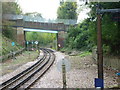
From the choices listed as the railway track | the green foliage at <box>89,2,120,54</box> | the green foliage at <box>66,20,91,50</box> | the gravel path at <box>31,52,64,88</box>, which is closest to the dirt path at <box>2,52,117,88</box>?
the gravel path at <box>31,52,64,88</box>

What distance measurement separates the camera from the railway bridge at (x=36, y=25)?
40031 mm

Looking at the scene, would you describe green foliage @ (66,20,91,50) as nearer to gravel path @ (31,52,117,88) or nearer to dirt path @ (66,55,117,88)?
dirt path @ (66,55,117,88)

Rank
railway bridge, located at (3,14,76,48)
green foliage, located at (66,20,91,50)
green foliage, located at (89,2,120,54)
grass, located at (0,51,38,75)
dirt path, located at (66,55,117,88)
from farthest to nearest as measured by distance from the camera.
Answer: railway bridge, located at (3,14,76,48), green foliage, located at (66,20,91,50), grass, located at (0,51,38,75), green foliage, located at (89,2,120,54), dirt path, located at (66,55,117,88)

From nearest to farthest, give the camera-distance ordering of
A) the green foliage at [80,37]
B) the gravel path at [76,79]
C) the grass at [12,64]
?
the gravel path at [76,79] → the grass at [12,64] → the green foliage at [80,37]

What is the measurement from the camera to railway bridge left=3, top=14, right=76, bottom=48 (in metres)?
40.0

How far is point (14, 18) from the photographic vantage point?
129 ft

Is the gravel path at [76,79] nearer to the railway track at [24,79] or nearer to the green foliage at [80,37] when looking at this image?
the railway track at [24,79]

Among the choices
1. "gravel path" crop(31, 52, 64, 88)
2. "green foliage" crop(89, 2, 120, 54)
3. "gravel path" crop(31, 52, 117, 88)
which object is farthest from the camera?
"green foliage" crop(89, 2, 120, 54)

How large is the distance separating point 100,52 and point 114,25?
6911mm

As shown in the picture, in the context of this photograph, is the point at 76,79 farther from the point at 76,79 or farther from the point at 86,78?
the point at 86,78

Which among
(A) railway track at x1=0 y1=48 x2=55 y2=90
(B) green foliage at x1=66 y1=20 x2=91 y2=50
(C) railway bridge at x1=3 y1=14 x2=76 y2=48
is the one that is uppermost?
(C) railway bridge at x1=3 y1=14 x2=76 y2=48

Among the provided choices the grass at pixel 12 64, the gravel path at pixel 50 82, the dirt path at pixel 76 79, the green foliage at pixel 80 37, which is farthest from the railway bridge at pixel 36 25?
the gravel path at pixel 50 82

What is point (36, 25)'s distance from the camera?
42000 millimetres

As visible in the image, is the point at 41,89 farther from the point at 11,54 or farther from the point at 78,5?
the point at 11,54
